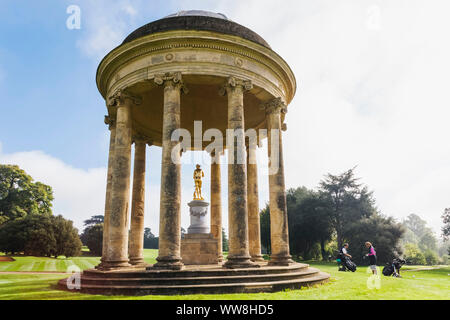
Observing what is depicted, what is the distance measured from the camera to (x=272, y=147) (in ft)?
91.1

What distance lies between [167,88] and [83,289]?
14.7 meters

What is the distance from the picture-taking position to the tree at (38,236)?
63.8m

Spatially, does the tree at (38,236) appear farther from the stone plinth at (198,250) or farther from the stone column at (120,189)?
the stone column at (120,189)

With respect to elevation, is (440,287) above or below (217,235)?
below

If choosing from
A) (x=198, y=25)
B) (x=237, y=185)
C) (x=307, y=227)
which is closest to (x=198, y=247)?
(x=237, y=185)

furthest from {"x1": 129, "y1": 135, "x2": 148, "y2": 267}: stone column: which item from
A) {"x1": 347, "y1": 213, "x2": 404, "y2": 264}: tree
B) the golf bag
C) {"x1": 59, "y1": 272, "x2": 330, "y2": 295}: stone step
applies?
{"x1": 347, "y1": 213, "x2": 404, "y2": 264}: tree

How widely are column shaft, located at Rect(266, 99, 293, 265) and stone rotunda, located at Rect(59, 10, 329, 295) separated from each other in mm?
82

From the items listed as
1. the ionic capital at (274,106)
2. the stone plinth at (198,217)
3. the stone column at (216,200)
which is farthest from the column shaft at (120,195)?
the stone column at (216,200)

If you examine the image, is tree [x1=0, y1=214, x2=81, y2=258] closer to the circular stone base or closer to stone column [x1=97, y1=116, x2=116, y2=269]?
stone column [x1=97, y1=116, x2=116, y2=269]

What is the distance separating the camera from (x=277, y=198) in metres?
25.8

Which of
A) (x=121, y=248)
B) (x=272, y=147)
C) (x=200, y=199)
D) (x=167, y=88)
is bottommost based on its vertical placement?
(x=121, y=248)

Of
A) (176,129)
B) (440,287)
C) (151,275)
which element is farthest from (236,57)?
(440,287)

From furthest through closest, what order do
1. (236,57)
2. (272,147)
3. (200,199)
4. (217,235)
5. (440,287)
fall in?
(217,235)
(200,199)
(272,147)
(236,57)
(440,287)
